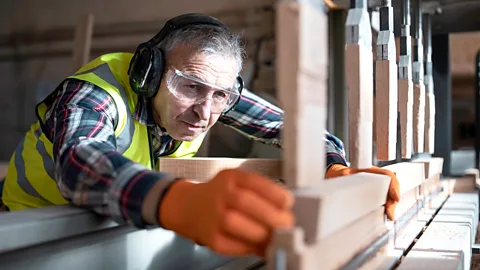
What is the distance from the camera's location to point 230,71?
1.43 m

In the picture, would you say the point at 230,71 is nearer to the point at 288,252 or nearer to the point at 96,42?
the point at 288,252

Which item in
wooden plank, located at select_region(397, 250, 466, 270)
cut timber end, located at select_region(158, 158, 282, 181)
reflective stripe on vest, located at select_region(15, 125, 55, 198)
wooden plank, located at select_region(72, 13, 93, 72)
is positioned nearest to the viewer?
wooden plank, located at select_region(397, 250, 466, 270)

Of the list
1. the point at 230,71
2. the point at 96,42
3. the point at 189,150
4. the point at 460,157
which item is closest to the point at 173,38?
the point at 230,71

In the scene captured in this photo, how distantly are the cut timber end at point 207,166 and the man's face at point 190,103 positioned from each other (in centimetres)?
14

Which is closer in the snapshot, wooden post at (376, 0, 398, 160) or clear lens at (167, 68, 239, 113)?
wooden post at (376, 0, 398, 160)

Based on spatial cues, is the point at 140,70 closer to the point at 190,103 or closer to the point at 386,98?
the point at 190,103

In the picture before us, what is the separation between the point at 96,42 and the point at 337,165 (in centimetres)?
369

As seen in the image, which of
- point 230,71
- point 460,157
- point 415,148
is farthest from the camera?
point 460,157

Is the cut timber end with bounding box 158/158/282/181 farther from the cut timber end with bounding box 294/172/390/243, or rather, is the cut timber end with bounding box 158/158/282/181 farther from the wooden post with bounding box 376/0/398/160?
the cut timber end with bounding box 294/172/390/243

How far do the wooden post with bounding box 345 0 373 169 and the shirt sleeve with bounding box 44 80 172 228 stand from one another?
0.37 metres

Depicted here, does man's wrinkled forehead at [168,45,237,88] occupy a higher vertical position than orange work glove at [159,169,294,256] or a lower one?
higher

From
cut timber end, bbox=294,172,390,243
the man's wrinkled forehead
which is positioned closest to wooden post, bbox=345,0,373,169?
cut timber end, bbox=294,172,390,243

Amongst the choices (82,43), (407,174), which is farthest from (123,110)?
(82,43)

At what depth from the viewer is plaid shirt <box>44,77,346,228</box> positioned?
0.84 metres
